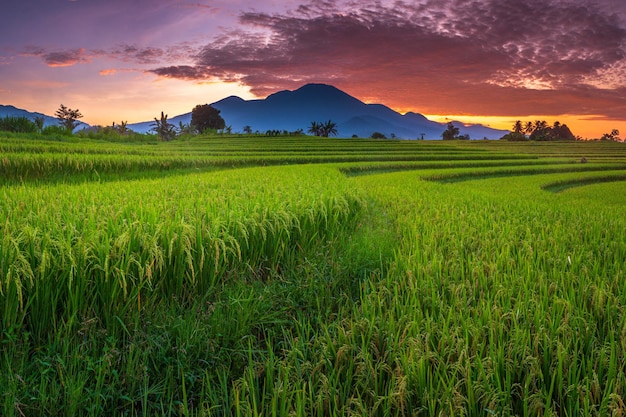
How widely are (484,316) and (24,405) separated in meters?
2.49

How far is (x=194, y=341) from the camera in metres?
2.33

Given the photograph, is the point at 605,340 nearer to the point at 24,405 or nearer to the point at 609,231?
the point at 24,405

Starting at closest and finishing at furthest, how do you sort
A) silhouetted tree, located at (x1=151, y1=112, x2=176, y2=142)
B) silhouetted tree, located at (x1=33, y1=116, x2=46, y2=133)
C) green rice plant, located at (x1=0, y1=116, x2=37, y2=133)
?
1. green rice plant, located at (x1=0, y1=116, x2=37, y2=133)
2. silhouetted tree, located at (x1=33, y1=116, x2=46, y2=133)
3. silhouetted tree, located at (x1=151, y1=112, x2=176, y2=142)

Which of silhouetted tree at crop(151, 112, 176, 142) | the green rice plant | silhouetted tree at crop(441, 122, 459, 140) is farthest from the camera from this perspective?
silhouetted tree at crop(441, 122, 459, 140)

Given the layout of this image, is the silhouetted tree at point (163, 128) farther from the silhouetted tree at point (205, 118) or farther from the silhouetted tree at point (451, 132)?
the silhouetted tree at point (451, 132)

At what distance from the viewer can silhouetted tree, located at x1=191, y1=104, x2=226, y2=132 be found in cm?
7500

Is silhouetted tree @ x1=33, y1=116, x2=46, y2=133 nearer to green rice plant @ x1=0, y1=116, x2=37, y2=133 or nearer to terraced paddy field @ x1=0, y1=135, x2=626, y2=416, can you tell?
green rice plant @ x1=0, y1=116, x2=37, y2=133

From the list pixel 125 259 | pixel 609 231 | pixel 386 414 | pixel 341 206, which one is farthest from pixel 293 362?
pixel 609 231

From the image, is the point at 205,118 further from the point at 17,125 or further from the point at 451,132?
the point at 451,132

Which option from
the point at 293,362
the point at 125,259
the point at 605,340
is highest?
the point at 125,259

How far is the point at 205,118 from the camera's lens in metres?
75.1

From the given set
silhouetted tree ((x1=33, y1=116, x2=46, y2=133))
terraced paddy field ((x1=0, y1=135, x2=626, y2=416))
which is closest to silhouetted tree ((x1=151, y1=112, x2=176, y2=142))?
silhouetted tree ((x1=33, y1=116, x2=46, y2=133))

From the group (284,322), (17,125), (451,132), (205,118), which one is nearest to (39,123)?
(17,125)

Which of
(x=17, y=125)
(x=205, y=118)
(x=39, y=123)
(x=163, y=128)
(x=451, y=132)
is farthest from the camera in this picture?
(x=451, y=132)
